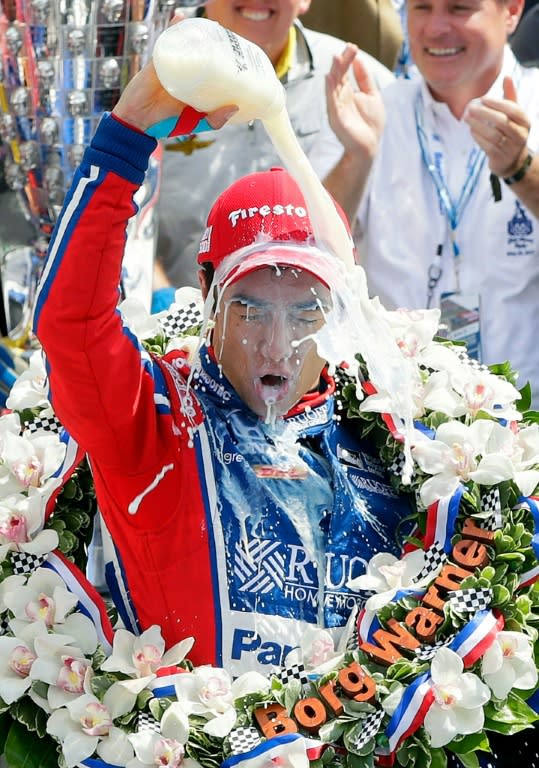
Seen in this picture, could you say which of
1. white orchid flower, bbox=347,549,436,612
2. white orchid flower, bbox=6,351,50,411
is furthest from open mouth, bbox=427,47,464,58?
white orchid flower, bbox=347,549,436,612

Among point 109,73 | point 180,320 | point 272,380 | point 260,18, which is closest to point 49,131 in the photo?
point 109,73

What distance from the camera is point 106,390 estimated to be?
2289 mm

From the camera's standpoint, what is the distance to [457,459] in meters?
2.74

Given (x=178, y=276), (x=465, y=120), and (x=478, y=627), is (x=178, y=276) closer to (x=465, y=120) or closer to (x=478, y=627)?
(x=465, y=120)

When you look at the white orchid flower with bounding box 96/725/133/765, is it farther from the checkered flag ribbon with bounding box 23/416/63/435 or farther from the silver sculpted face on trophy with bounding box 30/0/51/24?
the silver sculpted face on trophy with bounding box 30/0/51/24

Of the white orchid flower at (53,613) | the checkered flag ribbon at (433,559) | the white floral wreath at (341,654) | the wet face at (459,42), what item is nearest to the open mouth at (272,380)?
the white floral wreath at (341,654)

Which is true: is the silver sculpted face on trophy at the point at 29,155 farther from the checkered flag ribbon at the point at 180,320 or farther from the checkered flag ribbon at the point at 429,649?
the checkered flag ribbon at the point at 429,649

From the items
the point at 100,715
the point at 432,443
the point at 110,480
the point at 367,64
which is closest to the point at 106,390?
the point at 110,480

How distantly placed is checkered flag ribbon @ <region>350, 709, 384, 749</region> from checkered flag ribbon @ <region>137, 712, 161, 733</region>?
35 cm

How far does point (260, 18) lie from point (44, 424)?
1.77 meters

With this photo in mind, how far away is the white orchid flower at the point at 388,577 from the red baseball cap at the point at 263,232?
22.3 inches

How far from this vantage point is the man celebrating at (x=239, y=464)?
2455mm

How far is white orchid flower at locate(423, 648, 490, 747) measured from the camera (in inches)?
94.1

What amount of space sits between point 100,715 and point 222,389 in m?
0.65
